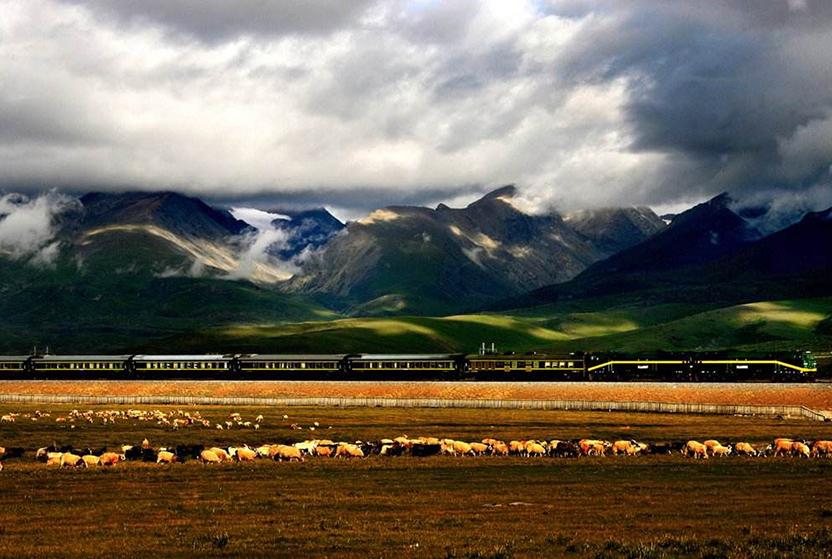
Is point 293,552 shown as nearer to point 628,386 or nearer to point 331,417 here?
point 331,417

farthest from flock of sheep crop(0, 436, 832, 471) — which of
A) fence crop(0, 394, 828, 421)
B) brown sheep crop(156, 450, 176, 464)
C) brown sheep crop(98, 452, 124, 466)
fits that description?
fence crop(0, 394, 828, 421)

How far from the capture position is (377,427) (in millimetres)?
81125

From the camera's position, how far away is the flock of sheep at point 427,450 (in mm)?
58969

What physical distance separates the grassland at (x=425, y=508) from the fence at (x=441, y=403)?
37.9 metres

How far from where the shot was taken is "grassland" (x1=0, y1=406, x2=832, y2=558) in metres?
33.5

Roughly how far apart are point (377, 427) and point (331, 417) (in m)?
10.4

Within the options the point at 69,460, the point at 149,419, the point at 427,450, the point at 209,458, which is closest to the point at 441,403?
the point at 149,419

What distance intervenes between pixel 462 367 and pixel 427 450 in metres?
68.9

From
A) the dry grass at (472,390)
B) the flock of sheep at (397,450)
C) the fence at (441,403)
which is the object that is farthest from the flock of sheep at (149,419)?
the dry grass at (472,390)

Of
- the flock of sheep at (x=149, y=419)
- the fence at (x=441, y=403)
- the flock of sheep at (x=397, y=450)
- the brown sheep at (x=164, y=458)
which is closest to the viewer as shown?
the brown sheep at (x=164, y=458)

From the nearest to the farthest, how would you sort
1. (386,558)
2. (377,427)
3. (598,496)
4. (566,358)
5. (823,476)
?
(386,558) → (598,496) → (823,476) → (377,427) → (566,358)

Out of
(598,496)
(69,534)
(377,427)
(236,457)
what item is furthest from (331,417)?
(69,534)

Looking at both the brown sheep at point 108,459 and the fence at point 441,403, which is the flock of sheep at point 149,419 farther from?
the brown sheep at point 108,459

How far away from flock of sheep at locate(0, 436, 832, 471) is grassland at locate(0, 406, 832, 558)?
188cm
